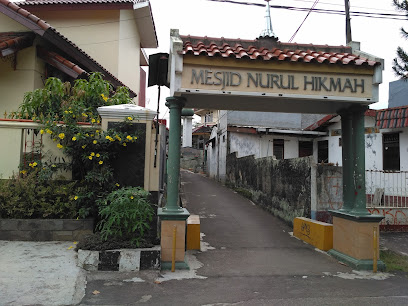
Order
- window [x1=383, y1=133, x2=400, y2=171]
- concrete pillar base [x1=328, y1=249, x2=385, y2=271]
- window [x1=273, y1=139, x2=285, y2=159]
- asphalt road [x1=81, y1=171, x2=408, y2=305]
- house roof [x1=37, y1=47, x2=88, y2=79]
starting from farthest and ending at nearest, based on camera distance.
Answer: window [x1=273, y1=139, x2=285, y2=159]
window [x1=383, y1=133, x2=400, y2=171]
house roof [x1=37, y1=47, x2=88, y2=79]
concrete pillar base [x1=328, y1=249, x2=385, y2=271]
asphalt road [x1=81, y1=171, x2=408, y2=305]

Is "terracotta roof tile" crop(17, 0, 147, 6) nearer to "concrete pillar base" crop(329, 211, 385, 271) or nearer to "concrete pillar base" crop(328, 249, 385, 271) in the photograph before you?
"concrete pillar base" crop(329, 211, 385, 271)

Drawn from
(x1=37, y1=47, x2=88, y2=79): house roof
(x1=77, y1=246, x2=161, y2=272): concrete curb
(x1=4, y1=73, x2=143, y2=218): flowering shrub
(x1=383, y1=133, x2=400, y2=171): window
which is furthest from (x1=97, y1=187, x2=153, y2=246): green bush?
(x1=383, y1=133, x2=400, y2=171): window

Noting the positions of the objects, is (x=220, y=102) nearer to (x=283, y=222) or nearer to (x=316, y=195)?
(x=316, y=195)

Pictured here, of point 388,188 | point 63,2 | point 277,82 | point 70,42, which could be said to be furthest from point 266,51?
point 63,2

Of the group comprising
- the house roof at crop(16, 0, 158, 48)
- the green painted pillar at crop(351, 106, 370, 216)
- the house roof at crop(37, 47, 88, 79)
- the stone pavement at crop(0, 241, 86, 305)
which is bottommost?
the stone pavement at crop(0, 241, 86, 305)

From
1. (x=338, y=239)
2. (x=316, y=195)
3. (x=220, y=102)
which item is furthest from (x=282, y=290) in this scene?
(x=316, y=195)

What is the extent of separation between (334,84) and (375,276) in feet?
11.4

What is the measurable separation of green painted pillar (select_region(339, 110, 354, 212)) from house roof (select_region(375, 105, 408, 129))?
22.0ft

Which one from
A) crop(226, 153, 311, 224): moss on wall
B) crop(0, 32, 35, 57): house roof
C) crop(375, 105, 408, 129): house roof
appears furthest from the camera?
crop(375, 105, 408, 129): house roof

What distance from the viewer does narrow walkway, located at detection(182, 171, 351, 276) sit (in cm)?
599

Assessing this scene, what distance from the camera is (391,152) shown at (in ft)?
45.4

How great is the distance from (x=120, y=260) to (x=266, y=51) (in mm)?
4658

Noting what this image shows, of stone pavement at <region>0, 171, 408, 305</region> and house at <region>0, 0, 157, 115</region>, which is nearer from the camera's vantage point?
stone pavement at <region>0, 171, 408, 305</region>

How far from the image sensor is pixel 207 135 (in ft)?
123
